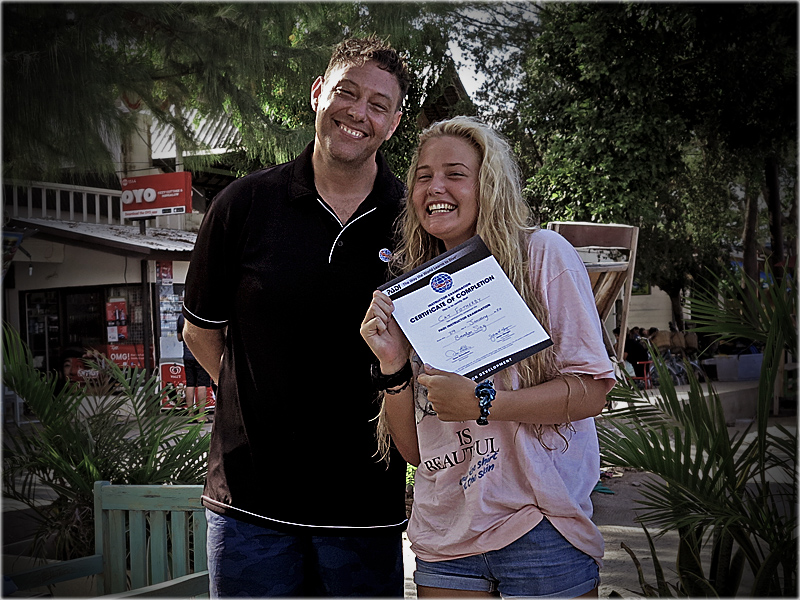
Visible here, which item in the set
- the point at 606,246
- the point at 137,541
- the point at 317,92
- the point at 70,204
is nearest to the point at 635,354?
the point at 70,204

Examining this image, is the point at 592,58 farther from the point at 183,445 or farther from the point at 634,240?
the point at 183,445

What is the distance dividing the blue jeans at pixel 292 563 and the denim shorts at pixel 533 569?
56 centimetres

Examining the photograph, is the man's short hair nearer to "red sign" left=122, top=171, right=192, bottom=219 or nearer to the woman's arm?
the woman's arm

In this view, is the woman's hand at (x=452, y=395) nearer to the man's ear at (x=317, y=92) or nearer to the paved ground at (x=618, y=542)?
the man's ear at (x=317, y=92)

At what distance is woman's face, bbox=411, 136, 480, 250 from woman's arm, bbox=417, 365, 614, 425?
15.2 inches

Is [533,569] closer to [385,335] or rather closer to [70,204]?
[385,335]

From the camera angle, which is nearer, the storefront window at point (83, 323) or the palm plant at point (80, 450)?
the palm plant at point (80, 450)

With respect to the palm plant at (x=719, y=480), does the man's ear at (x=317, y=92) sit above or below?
above

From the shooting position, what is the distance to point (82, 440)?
4.30m

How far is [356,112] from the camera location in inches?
95.0

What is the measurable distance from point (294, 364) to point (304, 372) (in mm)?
39

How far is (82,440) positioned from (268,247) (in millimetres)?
2575

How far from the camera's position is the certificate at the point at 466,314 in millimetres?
1742

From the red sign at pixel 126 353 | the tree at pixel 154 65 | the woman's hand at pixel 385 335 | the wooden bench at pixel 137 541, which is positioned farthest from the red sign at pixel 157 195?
the woman's hand at pixel 385 335
